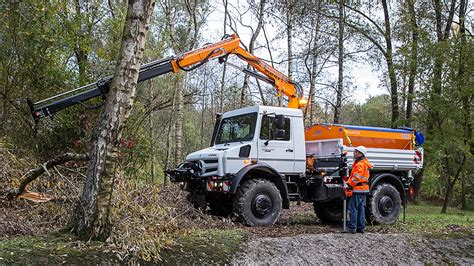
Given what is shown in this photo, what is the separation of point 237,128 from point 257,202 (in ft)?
6.23

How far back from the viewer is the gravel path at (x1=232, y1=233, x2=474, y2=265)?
6.57 meters

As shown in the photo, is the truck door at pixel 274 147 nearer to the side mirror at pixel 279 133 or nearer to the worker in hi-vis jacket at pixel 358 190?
the side mirror at pixel 279 133

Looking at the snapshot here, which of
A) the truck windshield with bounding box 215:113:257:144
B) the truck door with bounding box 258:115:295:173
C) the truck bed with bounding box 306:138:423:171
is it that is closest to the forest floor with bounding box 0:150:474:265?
the truck door with bounding box 258:115:295:173

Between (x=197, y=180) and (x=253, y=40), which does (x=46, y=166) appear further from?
(x=253, y=40)

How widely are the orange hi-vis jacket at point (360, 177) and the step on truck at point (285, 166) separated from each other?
66 centimetres

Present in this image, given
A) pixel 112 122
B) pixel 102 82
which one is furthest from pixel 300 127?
pixel 112 122

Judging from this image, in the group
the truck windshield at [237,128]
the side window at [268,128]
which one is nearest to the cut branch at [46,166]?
the truck windshield at [237,128]

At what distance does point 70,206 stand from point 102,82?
288 centimetres

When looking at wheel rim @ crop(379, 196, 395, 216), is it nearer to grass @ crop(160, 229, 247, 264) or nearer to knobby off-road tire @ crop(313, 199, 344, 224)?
knobby off-road tire @ crop(313, 199, 344, 224)

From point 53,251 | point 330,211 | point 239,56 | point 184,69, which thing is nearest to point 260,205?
point 330,211

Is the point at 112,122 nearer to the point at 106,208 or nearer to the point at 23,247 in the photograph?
the point at 106,208

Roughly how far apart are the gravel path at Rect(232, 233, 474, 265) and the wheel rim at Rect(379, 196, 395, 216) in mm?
1421

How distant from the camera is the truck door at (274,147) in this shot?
9031 mm

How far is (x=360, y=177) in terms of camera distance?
27.9ft
